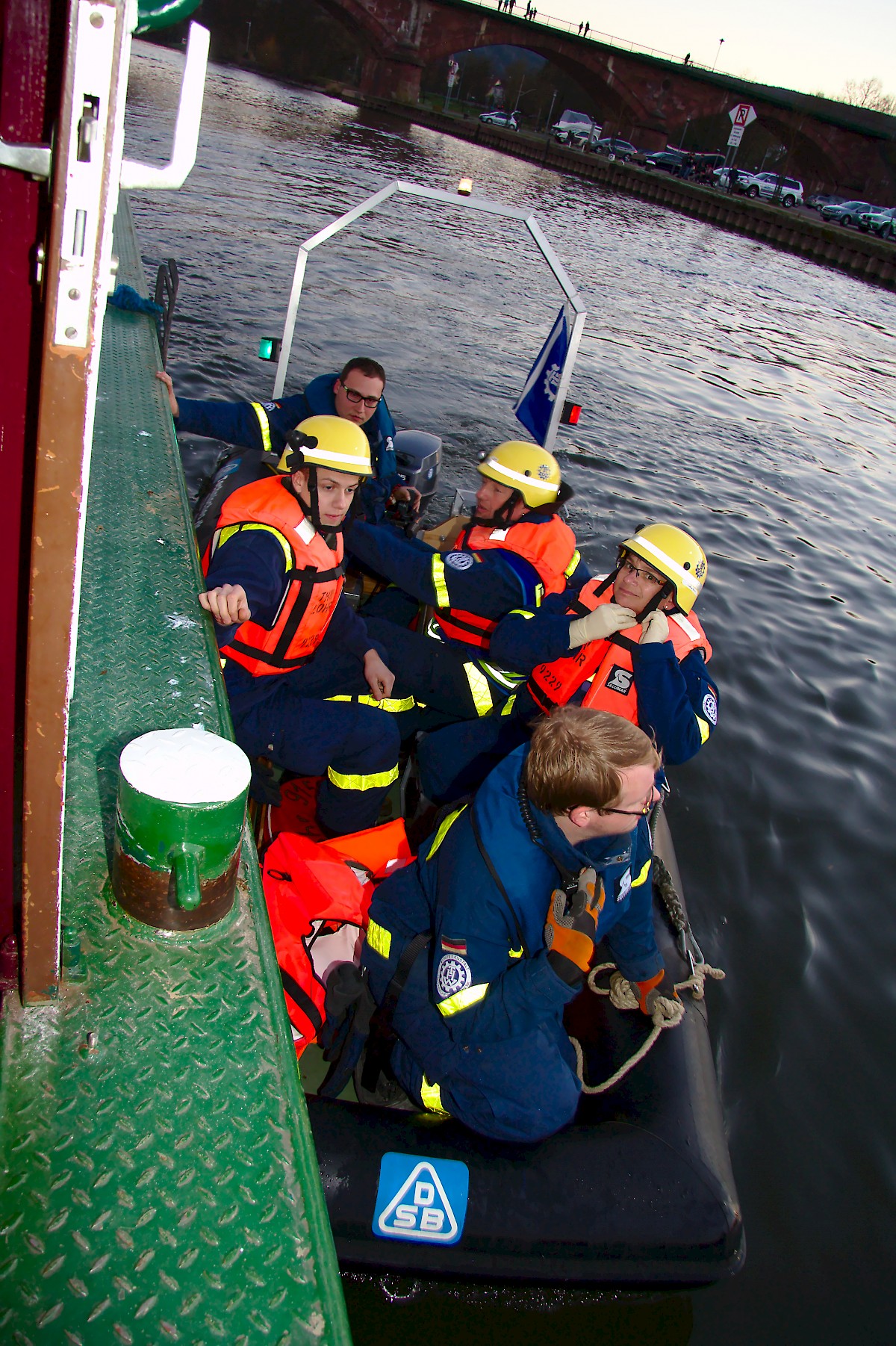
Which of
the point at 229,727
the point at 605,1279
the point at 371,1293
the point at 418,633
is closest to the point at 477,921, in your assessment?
the point at 229,727

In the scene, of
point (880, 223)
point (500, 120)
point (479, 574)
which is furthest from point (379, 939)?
point (500, 120)

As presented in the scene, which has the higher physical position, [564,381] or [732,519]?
[564,381]

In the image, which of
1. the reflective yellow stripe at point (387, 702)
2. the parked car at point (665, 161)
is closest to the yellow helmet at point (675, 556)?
A: the reflective yellow stripe at point (387, 702)

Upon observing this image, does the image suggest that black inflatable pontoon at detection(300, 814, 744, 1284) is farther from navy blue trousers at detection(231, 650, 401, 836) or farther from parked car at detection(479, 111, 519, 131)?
parked car at detection(479, 111, 519, 131)

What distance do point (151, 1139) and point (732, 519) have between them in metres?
10.9

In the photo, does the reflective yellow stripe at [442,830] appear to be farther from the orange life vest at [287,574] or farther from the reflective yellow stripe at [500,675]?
the reflective yellow stripe at [500,675]

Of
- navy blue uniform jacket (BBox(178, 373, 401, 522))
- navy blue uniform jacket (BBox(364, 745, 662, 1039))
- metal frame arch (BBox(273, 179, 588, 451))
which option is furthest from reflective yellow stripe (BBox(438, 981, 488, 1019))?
metal frame arch (BBox(273, 179, 588, 451))

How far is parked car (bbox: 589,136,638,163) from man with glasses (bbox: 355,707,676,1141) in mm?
54402

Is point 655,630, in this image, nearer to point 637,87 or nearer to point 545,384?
point 545,384

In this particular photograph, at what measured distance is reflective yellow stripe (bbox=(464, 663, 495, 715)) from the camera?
436 cm

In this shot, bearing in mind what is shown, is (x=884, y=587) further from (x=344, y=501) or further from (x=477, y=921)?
(x=477, y=921)

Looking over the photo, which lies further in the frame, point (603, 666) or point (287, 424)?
point (287, 424)

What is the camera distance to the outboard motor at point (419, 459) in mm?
6688

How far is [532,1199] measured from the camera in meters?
2.47
